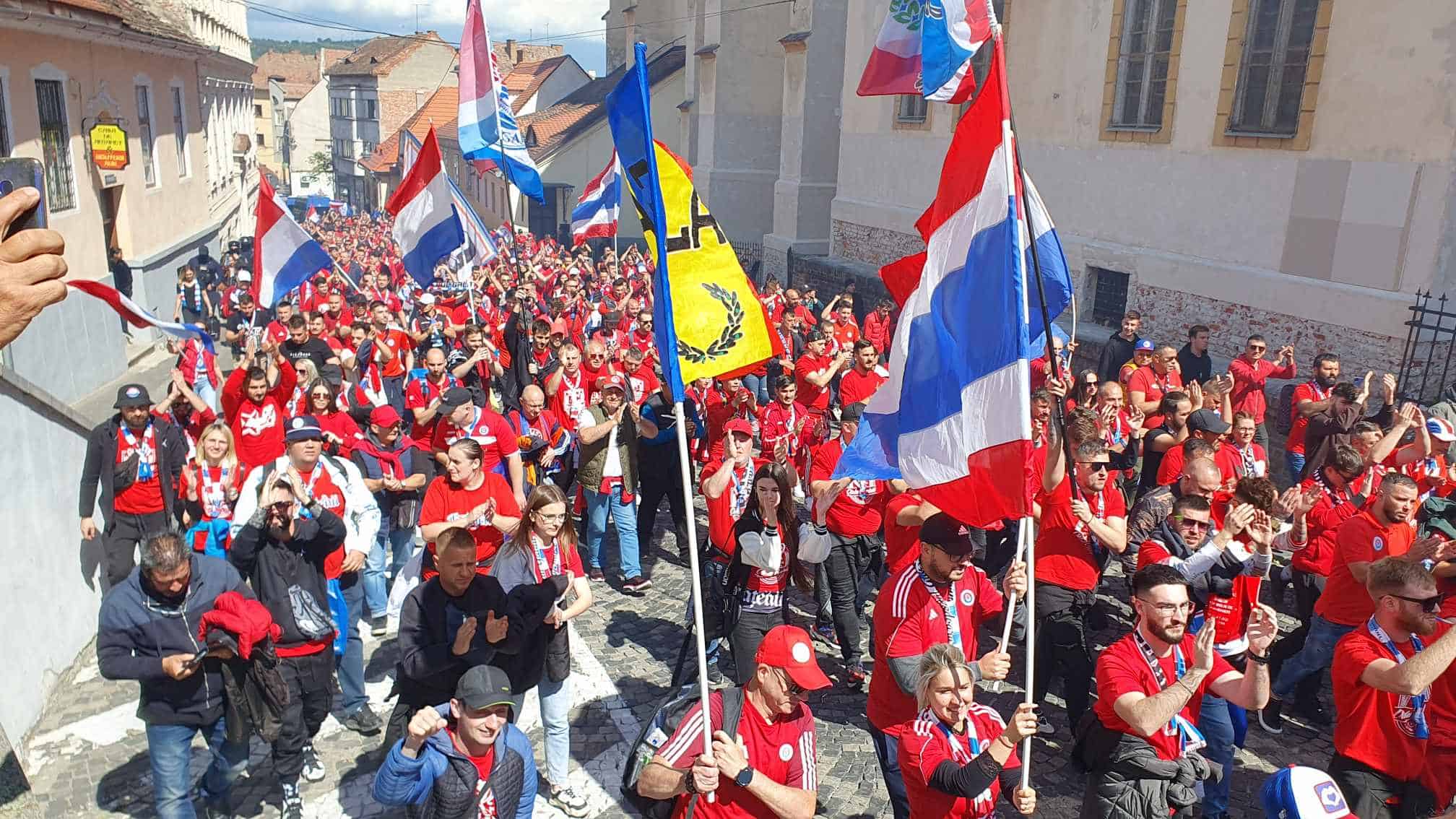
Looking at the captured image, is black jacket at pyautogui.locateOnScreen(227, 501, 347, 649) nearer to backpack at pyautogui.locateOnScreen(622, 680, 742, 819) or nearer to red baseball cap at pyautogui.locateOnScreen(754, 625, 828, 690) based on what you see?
backpack at pyautogui.locateOnScreen(622, 680, 742, 819)

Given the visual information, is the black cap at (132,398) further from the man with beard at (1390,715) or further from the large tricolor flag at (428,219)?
the man with beard at (1390,715)

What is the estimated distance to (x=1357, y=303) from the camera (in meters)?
12.6

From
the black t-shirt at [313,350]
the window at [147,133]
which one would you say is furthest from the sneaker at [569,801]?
the window at [147,133]

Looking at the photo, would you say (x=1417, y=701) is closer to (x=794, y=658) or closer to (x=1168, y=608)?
(x=1168, y=608)

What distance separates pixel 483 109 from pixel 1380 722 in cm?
1113

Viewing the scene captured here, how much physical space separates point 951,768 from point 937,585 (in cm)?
106

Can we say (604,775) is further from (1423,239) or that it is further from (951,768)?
(1423,239)

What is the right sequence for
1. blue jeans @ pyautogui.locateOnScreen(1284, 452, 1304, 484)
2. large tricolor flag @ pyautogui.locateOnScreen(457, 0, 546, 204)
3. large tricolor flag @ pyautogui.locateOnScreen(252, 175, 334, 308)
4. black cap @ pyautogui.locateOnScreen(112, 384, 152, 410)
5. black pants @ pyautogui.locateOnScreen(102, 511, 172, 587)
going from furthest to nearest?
large tricolor flag @ pyautogui.locateOnScreen(457, 0, 546, 204), large tricolor flag @ pyautogui.locateOnScreen(252, 175, 334, 308), blue jeans @ pyautogui.locateOnScreen(1284, 452, 1304, 484), black pants @ pyautogui.locateOnScreen(102, 511, 172, 587), black cap @ pyautogui.locateOnScreen(112, 384, 152, 410)

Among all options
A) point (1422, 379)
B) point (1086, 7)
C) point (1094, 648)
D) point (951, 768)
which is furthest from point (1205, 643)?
point (1086, 7)

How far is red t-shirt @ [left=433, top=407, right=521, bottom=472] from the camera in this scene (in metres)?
7.27

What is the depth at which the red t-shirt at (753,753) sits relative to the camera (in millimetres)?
3623

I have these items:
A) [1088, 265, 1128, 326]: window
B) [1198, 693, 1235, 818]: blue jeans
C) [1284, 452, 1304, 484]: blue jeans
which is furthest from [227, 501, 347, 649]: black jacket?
[1088, 265, 1128, 326]: window

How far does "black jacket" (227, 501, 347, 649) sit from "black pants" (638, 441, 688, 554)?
3.69 metres

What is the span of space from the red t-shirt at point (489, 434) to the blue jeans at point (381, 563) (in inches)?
32.6
